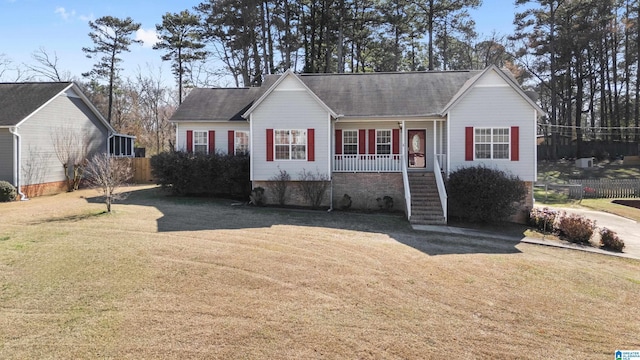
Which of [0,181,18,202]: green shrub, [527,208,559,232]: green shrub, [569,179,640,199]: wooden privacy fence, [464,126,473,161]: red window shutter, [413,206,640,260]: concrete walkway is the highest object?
[464,126,473,161]: red window shutter

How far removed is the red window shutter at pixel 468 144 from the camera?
50.8 feet

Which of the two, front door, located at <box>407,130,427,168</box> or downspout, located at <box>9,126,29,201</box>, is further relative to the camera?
front door, located at <box>407,130,427,168</box>

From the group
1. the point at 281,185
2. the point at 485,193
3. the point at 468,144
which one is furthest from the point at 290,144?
the point at 485,193

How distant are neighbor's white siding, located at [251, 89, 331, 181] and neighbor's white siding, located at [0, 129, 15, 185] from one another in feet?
37.1

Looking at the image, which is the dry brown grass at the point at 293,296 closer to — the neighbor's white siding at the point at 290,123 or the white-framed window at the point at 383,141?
the neighbor's white siding at the point at 290,123

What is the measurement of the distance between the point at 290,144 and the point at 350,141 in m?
3.31

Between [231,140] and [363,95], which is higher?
[363,95]

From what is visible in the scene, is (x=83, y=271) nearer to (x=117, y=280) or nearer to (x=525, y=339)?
(x=117, y=280)

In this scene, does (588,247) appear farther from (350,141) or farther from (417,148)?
(350,141)

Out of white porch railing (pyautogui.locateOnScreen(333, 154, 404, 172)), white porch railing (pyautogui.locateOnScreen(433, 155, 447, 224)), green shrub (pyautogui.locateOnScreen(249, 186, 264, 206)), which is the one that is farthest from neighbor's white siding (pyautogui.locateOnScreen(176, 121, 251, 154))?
white porch railing (pyautogui.locateOnScreen(433, 155, 447, 224))

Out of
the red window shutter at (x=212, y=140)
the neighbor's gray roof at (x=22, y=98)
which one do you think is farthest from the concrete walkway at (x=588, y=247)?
the neighbor's gray roof at (x=22, y=98)

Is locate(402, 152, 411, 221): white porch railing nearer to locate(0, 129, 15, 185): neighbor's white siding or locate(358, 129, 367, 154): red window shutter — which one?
locate(358, 129, 367, 154): red window shutter

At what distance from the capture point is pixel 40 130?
734 inches

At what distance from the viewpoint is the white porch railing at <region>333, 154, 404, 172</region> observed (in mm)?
16734
